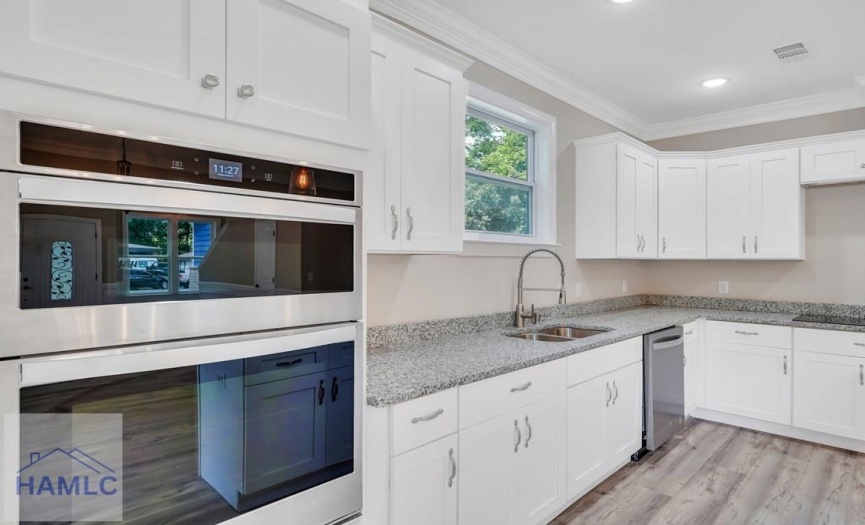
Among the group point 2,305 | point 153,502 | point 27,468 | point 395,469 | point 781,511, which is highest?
point 2,305

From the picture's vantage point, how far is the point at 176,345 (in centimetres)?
100

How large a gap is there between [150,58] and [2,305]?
1.82ft

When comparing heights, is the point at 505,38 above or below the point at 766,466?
above

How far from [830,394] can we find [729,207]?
1.61 metres

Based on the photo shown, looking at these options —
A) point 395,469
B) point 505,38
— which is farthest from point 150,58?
point 505,38

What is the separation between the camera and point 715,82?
3.51 metres

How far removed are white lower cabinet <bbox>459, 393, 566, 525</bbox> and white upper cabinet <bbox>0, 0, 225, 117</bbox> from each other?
1.46 m

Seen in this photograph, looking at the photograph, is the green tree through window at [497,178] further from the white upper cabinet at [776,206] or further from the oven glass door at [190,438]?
the white upper cabinet at [776,206]

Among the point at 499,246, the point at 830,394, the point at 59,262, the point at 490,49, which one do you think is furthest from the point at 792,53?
the point at 59,262

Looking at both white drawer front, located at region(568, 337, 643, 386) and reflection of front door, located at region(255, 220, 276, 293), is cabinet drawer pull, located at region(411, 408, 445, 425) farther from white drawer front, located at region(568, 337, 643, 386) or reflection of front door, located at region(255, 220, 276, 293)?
white drawer front, located at region(568, 337, 643, 386)

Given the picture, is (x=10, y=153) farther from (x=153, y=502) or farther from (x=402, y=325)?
(x=402, y=325)

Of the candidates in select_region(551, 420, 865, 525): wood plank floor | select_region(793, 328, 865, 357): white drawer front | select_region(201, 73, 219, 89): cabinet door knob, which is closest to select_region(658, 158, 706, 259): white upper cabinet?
select_region(793, 328, 865, 357): white drawer front

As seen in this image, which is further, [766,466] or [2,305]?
[766,466]

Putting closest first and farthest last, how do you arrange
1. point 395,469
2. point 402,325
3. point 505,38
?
1. point 395,469
2. point 402,325
3. point 505,38
